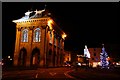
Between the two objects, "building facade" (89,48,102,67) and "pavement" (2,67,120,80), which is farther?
"building facade" (89,48,102,67)

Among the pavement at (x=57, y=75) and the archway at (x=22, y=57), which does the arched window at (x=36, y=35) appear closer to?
the archway at (x=22, y=57)

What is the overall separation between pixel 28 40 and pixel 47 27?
653 centimetres

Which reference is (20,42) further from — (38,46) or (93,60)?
(93,60)

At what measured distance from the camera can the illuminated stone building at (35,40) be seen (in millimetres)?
54722

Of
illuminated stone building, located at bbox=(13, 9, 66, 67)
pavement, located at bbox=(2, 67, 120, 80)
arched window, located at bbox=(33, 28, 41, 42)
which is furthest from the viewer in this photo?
arched window, located at bbox=(33, 28, 41, 42)

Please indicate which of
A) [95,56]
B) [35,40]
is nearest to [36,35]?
[35,40]

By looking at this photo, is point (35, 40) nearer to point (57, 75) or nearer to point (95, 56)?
point (57, 75)

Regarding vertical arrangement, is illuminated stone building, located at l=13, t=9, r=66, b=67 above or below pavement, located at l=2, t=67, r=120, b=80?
above

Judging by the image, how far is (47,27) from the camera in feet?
182

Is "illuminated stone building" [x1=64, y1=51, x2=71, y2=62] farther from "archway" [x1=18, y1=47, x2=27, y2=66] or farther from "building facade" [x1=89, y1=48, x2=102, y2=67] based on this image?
"archway" [x1=18, y1=47, x2=27, y2=66]

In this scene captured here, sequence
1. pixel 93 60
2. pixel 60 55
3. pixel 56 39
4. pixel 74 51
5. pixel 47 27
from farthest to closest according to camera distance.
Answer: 1. pixel 93 60
2. pixel 74 51
3. pixel 60 55
4. pixel 56 39
5. pixel 47 27

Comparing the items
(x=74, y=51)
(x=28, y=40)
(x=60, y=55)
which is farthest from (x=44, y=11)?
(x=74, y=51)

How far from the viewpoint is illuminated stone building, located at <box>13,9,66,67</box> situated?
5472 centimetres

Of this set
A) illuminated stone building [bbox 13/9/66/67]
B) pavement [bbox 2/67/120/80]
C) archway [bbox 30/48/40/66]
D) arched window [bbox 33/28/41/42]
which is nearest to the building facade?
illuminated stone building [bbox 13/9/66/67]
